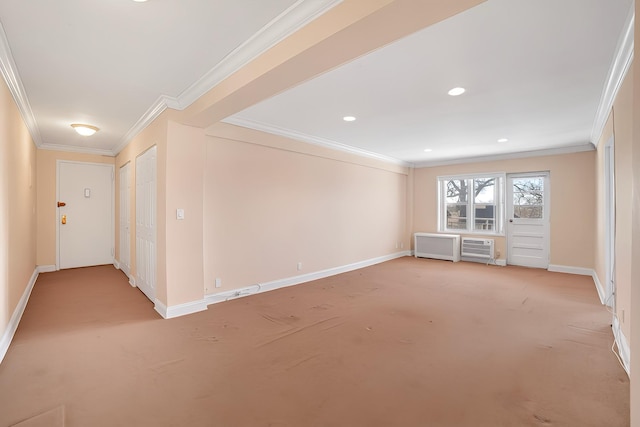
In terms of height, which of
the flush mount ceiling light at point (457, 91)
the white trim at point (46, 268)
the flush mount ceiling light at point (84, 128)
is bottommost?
the white trim at point (46, 268)

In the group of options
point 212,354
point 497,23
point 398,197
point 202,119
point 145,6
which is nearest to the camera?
point 145,6

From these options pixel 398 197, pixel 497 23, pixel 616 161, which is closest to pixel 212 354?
pixel 497 23

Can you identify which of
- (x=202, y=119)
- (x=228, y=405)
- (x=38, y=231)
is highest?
(x=202, y=119)

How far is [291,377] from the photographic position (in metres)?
2.31

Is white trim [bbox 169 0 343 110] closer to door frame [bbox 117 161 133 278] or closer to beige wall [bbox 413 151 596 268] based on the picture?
door frame [bbox 117 161 133 278]

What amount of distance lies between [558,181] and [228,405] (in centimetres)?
718

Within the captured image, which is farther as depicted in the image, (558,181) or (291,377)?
(558,181)

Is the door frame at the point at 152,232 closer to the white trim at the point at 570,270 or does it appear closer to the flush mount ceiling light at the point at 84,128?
the flush mount ceiling light at the point at 84,128

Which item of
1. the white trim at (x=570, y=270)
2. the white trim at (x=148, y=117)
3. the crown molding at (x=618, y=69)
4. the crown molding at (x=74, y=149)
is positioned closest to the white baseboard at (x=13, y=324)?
the white trim at (x=148, y=117)

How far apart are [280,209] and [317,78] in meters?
2.43

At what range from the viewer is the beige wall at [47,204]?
586 cm

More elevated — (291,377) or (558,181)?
(558,181)

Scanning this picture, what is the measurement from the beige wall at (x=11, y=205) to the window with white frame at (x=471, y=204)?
7958 mm

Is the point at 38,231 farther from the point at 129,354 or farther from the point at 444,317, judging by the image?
the point at 444,317
